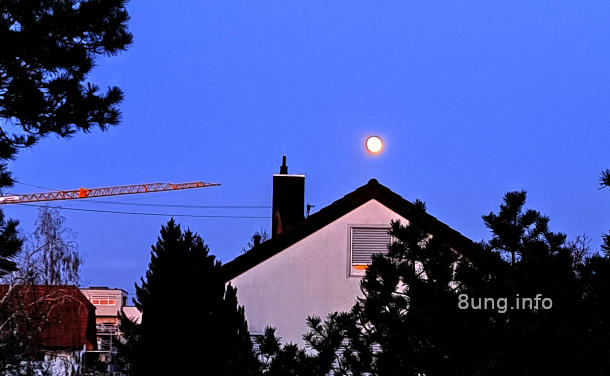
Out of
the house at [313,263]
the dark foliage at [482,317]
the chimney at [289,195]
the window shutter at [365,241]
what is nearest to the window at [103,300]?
the chimney at [289,195]

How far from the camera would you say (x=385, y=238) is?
803 inches

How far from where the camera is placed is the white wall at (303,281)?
A: 20.0m

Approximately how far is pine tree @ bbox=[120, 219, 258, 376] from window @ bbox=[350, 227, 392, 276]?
712 cm

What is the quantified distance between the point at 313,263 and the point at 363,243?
143 cm

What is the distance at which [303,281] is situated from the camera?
20328 mm

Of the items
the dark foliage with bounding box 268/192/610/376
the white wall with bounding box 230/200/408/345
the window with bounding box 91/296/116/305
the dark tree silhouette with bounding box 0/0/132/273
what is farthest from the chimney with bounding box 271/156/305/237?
the window with bounding box 91/296/116/305

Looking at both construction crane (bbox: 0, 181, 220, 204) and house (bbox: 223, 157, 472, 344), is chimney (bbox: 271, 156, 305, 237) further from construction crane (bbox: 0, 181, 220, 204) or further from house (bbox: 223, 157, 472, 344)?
construction crane (bbox: 0, 181, 220, 204)

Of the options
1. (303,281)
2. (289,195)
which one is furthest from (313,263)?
(289,195)

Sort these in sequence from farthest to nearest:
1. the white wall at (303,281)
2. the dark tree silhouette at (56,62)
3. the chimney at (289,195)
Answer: the chimney at (289,195) → the white wall at (303,281) → the dark tree silhouette at (56,62)

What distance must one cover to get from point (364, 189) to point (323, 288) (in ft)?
9.20

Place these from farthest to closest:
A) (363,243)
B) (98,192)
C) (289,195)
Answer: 1. (98,192)
2. (289,195)
3. (363,243)

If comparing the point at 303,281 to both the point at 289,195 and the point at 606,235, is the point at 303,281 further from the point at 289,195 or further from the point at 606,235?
the point at 606,235

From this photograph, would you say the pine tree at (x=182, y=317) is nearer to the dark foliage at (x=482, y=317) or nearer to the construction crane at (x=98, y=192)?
the dark foliage at (x=482, y=317)

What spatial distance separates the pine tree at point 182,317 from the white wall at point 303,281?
6.21 m
